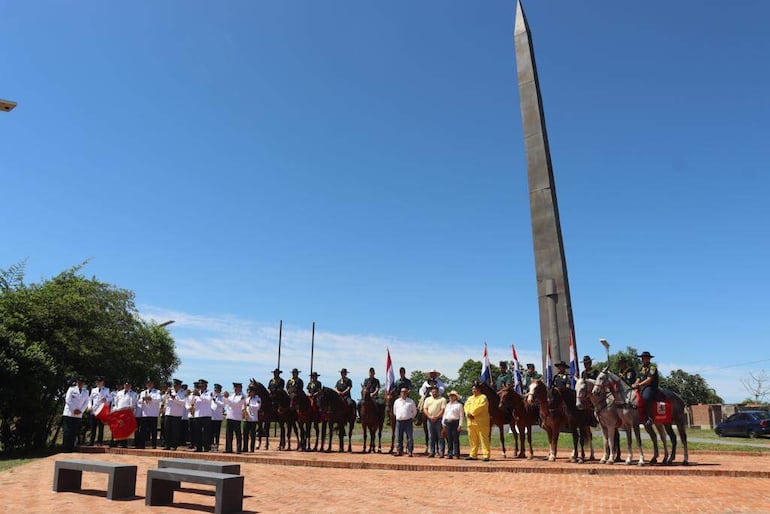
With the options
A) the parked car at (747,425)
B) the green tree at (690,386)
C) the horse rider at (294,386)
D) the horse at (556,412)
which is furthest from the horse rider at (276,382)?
the green tree at (690,386)

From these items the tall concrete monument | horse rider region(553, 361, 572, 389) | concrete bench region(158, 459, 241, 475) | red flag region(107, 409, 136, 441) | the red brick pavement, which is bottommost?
the red brick pavement

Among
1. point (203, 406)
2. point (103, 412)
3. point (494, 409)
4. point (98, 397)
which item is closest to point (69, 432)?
point (103, 412)

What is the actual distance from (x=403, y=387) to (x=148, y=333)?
2103 cm

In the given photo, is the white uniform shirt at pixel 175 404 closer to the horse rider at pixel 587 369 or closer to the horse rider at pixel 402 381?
the horse rider at pixel 402 381

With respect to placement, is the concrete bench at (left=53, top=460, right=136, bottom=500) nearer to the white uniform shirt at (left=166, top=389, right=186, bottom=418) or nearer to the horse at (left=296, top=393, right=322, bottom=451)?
the white uniform shirt at (left=166, top=389, right=186, bottom=418)

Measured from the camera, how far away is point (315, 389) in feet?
59.1

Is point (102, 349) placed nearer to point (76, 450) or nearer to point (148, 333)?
point (76, 450)

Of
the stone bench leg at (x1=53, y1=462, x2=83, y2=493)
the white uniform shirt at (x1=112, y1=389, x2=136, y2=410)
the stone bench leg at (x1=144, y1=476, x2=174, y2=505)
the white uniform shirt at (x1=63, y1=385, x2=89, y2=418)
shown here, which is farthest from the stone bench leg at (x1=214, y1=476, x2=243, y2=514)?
the white uniform shirt at (x1=63, y1=385, x2=89, y2=418)

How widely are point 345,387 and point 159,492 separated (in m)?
9.94

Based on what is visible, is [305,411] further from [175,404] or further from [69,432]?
[69,432]

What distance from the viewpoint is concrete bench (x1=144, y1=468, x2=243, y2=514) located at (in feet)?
26.1

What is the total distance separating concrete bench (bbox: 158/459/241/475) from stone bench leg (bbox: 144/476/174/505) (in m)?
0.39

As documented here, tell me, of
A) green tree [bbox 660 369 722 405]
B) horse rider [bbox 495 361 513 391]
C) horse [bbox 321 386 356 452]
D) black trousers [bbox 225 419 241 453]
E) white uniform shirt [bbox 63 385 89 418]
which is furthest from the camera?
green tree [bbox 660 369 722 405]

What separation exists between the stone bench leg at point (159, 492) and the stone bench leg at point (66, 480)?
2.19 m
